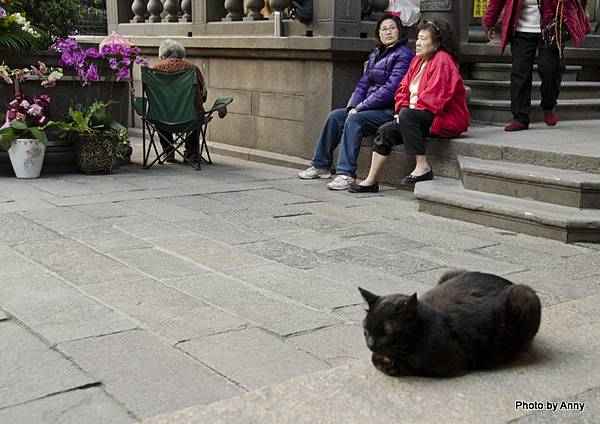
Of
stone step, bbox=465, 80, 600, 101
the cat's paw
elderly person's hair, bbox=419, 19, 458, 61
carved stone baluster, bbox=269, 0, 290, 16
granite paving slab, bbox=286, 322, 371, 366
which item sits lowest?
granite paving slab, bbox=286, 322, 371, 366

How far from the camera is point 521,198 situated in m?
6.31

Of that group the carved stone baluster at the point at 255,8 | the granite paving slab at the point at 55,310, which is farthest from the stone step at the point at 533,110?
the granite paving slab at the point at 55,310

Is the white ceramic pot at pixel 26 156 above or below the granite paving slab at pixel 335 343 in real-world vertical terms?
above

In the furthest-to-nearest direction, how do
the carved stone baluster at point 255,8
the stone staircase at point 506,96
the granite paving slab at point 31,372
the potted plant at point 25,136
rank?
the carved stone baluster at point 255,8 < the stone staircase at point 506,96 < the potted plant at point 25,136 < the granite paving slab at point 31,372

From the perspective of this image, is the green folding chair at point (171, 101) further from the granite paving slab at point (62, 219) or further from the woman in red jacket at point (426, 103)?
the granite paving slab at point (62, 219)

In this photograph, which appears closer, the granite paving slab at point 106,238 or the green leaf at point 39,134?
the granite paving slab at point 106,238

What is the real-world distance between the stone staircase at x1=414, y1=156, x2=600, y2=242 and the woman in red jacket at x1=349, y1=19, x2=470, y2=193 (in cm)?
46

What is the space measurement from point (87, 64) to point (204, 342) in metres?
6.05

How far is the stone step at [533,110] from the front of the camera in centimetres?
866

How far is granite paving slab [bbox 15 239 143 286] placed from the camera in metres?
4.61

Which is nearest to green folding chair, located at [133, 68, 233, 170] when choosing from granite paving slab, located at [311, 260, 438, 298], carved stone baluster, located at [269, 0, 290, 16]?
carved stone baluster, located at [269, 0, 290, 16]

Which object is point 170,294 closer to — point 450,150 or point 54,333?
point 54,333

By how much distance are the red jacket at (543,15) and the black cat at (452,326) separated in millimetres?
4806

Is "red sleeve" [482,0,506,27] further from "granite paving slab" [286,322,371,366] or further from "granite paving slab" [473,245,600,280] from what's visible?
"granite paving slab" [286,322,371,366]
